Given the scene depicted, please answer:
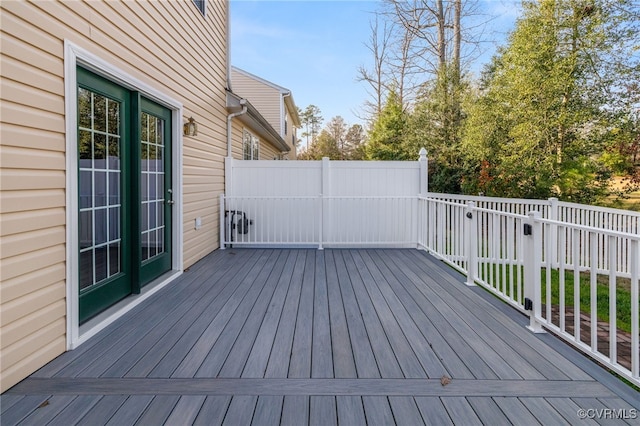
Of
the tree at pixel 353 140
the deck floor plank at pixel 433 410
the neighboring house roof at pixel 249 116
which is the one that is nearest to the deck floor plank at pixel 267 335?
the deck floor plank at pixel 433 410

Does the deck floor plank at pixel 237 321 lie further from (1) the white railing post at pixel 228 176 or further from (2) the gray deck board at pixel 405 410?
(1) the white railing post at pixel 228 176

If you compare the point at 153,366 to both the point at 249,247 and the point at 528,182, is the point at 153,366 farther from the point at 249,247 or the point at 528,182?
the point at 528,182

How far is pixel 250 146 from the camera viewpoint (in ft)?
27.6

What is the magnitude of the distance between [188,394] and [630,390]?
2.30 m

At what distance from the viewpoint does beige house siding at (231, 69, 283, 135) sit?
13.3m

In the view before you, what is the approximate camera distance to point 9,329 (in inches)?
71.6

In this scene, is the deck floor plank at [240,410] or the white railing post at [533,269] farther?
the white railing post at [533,269]

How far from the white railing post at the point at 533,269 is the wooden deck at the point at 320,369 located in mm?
136

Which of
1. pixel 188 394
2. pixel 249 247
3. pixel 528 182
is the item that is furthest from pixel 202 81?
pixel 528 182

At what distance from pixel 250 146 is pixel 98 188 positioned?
19.3 ft

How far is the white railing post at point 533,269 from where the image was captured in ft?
8.30

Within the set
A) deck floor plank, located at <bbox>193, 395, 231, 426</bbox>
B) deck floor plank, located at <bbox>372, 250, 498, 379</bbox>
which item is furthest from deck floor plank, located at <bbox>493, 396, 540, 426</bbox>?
deck floor plank, located at <bbox>193, 395, 231, 426</bbox>

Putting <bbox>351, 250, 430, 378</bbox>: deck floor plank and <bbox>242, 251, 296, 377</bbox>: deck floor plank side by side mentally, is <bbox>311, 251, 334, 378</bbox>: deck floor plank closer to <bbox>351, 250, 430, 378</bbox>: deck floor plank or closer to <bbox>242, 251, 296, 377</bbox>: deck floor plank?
<bbox>242, 251, 296, 377</bbox>: deck floor plank

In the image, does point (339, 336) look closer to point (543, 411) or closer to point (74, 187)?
point (543, 411)
